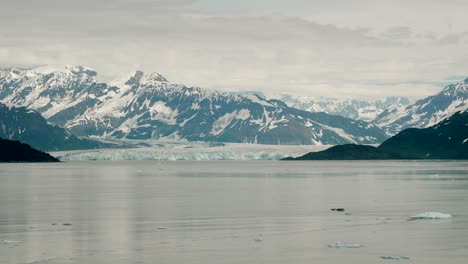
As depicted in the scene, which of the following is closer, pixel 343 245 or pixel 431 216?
pixel 343 245

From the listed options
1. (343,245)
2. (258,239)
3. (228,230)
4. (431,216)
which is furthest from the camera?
(431,216)

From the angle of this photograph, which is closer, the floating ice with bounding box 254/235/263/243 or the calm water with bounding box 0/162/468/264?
the calm water with bounding box 0/162/468/264

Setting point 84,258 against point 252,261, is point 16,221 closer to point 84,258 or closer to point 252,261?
point 84,258

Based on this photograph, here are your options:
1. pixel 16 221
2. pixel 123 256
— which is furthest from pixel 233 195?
pixel 123 256

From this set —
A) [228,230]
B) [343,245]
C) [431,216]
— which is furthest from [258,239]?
[431,216]

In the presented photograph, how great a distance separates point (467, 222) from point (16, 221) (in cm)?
3597

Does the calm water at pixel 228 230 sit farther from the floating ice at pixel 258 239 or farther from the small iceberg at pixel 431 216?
the small iceberg at pixel 431 216

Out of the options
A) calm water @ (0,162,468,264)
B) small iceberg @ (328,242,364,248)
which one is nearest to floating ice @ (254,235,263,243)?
calm water @ (0,162,468,264)

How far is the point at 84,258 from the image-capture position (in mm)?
43594

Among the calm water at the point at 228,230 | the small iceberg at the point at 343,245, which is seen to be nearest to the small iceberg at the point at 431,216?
the calm water at the point at 228,230

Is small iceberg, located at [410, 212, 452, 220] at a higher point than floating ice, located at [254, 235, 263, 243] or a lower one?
higher

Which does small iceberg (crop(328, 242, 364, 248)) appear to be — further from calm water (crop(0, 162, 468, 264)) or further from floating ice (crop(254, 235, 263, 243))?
floating ice (crop(254, 235, 263, 243))

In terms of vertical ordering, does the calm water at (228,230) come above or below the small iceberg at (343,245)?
below

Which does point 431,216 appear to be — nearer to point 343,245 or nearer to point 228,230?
point 228,230
